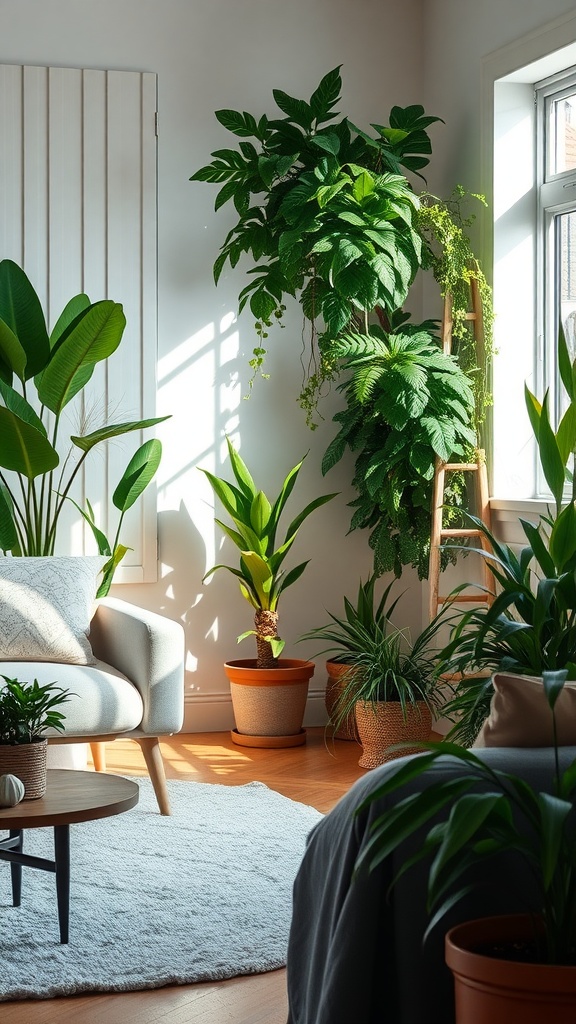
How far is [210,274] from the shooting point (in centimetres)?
487

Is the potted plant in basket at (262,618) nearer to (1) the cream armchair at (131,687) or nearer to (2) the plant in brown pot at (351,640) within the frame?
(2) the plant in brown pot at (351,640)

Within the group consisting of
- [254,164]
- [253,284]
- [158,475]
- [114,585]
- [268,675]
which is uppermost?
[254,164]

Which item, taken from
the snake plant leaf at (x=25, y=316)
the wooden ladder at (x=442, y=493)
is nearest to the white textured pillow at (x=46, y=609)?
the snake plant leaf at (x=25, y=316)

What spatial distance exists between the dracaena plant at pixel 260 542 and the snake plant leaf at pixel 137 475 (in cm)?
25

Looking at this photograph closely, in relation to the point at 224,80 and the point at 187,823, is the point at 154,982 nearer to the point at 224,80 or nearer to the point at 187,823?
the point at 187,823

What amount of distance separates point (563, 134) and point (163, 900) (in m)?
3.09

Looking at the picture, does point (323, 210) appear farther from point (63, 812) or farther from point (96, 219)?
point (63, 812)

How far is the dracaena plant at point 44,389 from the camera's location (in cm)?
404

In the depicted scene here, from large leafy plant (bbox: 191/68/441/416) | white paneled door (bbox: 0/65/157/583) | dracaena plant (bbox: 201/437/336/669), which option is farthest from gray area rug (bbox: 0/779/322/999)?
large leafy plant (bbox: 191/68/441/416)

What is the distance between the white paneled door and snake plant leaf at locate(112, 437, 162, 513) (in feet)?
0.95

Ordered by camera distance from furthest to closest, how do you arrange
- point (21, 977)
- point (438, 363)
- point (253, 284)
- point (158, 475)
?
point (158, 475)
point (253, 284)
point (438, 363)
point (21, 977)

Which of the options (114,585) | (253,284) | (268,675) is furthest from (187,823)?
(253,284)

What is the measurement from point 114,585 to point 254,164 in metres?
1.79

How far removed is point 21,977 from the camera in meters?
2.35
